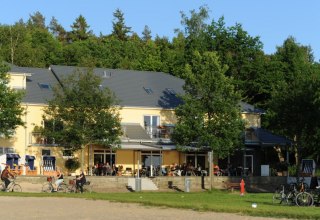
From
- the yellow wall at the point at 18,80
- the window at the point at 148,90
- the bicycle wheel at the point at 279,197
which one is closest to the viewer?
the bicycle wheel at the point at 279,197

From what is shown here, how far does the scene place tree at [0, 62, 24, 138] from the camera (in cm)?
4978

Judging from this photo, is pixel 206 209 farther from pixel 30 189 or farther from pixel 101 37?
pixel 101 37

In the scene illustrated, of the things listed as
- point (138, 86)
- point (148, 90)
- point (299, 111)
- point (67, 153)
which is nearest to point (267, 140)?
point (299, 111)

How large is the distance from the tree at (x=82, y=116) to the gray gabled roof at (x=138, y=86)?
235 inches

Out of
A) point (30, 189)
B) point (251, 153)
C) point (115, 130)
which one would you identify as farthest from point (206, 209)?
point (251, 153)

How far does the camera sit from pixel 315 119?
178 feet

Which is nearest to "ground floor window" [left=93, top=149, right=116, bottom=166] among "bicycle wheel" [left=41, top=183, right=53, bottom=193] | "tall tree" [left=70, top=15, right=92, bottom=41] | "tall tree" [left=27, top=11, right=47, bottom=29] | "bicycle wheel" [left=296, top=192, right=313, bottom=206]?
"bicycle wheel" [left=41, top=183, right=53, bottom=193]

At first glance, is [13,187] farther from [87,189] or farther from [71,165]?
[71,165]

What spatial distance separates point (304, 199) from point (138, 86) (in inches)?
1414

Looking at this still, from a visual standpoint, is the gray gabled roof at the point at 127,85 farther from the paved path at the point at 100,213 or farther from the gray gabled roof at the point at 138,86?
the paved path at the point at 100,213

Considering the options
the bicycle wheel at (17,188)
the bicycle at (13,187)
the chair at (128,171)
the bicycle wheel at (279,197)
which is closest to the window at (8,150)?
the chair at (128,171)

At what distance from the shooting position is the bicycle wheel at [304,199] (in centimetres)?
2871

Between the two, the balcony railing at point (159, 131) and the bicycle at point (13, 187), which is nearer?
the bicycle at point (13, 187)

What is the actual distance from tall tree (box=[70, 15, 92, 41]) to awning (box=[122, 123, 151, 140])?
48680mm
